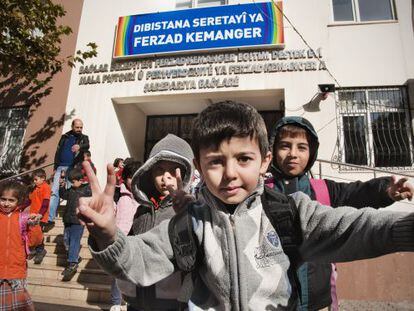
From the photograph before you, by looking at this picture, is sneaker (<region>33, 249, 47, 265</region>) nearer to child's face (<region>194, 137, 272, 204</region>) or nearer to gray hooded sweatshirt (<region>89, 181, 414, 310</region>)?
gray hooded sweatshirt (<region>89, 181, 414, 310</region>)

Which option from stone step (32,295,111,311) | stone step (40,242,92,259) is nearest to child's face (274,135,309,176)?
stone step (32,295,111,311)

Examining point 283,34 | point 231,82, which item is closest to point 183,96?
point 231,82

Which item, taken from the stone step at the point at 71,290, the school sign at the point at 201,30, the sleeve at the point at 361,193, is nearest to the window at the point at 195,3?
the school sign at the point at 201,30

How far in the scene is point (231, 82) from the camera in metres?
7.49

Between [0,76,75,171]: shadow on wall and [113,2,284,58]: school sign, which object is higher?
[113,2,284,58]: school sign

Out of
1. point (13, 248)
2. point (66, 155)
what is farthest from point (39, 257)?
point (13, 248)

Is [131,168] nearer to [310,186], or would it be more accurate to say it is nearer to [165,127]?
[310,186]

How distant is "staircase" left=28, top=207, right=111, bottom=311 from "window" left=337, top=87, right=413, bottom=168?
5184 mm

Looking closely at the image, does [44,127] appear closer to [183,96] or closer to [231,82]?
[183,96]

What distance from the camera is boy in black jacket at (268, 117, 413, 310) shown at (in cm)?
171

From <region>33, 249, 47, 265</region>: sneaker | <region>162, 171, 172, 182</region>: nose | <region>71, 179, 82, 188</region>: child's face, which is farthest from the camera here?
<region>33, 249, 47, 265</region>: sneaker

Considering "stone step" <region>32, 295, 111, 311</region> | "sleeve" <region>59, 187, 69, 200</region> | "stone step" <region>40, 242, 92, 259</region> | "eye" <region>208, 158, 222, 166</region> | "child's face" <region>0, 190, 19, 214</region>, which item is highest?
"sleeve" <region>59, 187, 69, 200</region>

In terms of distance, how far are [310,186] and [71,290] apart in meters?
4.19

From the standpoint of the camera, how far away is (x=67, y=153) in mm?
6969
